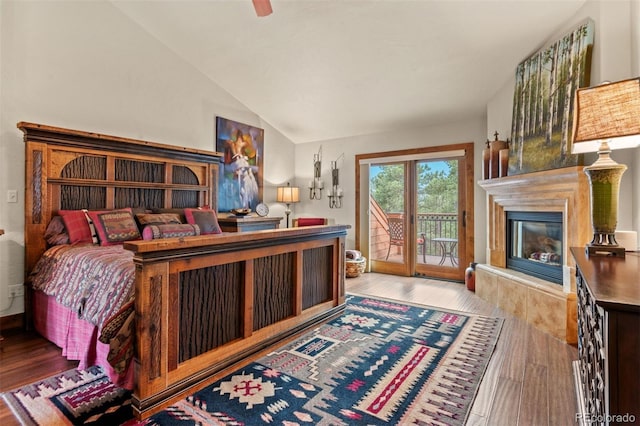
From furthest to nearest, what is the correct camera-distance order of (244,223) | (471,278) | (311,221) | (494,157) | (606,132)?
(311,221) → (244,223) → (471,278) → (494,157) → (606,132)

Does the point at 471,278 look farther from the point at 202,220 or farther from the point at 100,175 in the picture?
the point at 100,175

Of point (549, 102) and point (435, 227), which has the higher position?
point (549, 102)

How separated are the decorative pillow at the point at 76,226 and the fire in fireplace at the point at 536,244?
14.6ft

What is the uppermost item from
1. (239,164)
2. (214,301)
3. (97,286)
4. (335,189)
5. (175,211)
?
(239,164)

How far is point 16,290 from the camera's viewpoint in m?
3.00

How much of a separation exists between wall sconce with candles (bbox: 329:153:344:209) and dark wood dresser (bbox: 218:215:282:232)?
1136 mm

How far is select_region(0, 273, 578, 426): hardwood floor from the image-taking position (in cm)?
171

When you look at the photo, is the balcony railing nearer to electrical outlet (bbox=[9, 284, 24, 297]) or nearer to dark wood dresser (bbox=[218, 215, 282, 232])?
dark wood dresser (bbox=[218, 215, 282, 232])

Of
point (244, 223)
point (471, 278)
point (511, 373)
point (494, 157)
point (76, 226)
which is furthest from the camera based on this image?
point (244, 223)

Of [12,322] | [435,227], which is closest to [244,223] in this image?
[12,322]

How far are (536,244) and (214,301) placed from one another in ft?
11.0

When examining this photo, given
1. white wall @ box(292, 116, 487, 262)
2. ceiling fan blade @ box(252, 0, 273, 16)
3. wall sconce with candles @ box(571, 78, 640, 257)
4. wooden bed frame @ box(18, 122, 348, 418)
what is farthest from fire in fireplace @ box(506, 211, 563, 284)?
ceiling fan blade @ box(252, 0, 273, 16)

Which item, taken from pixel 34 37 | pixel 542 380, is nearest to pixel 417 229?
pixel 542 380

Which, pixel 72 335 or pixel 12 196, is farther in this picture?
pixel 12 196
